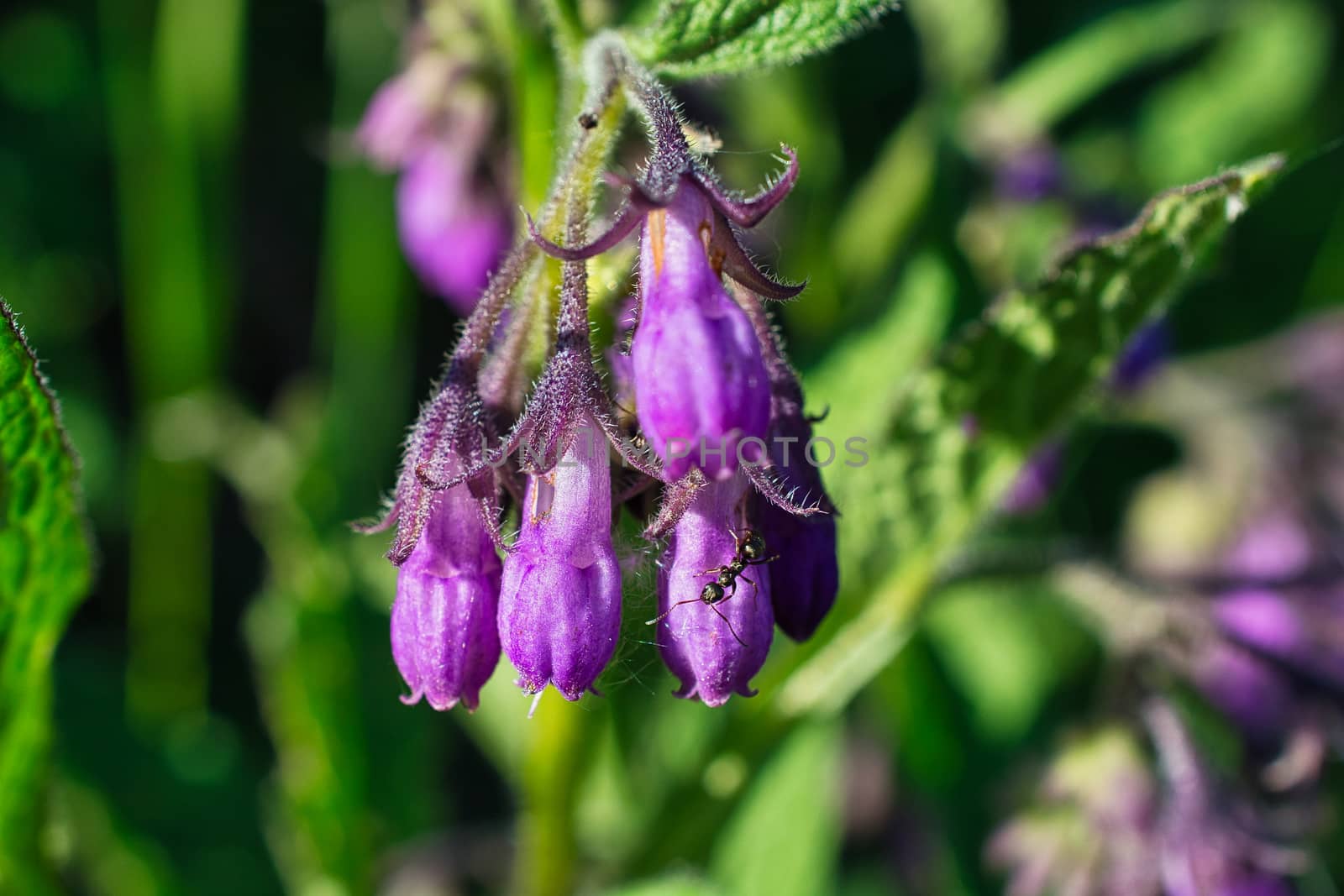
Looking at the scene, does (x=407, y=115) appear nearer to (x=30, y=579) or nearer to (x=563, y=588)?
(x=30, y=579)

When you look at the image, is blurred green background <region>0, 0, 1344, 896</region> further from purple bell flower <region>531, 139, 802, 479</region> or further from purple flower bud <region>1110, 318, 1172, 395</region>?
purple bell flower <region>531, 139, 802, 479</region>

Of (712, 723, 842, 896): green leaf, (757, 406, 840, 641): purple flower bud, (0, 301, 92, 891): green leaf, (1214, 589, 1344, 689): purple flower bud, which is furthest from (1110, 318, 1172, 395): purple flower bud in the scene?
(0, 301, 92, 891): green leaf

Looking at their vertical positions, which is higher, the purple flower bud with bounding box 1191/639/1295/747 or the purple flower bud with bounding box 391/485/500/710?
the purple flower bud with bounding box 391/485/500/710

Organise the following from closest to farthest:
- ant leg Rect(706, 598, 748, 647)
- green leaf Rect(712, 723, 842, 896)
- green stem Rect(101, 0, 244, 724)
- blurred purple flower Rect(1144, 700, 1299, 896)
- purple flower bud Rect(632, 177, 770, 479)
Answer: purple flower bud Rect(632, 177, 770, 479) < ant leg Rect(706, 598, 748, 647) < blurred purple flower Rect(1144, 700, 1299, 896) < green leaf Rect(712, 723, 842, 896) < green stem Rect(101, 0, 244, 724)

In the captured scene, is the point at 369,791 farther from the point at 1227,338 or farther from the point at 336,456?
the point at 1227,338

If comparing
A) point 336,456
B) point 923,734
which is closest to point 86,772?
point 336,456

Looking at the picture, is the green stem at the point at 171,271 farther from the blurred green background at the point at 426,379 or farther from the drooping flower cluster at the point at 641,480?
the drooping flower cluster at the point at 641,480

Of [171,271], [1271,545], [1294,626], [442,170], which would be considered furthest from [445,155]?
[1271,545]
